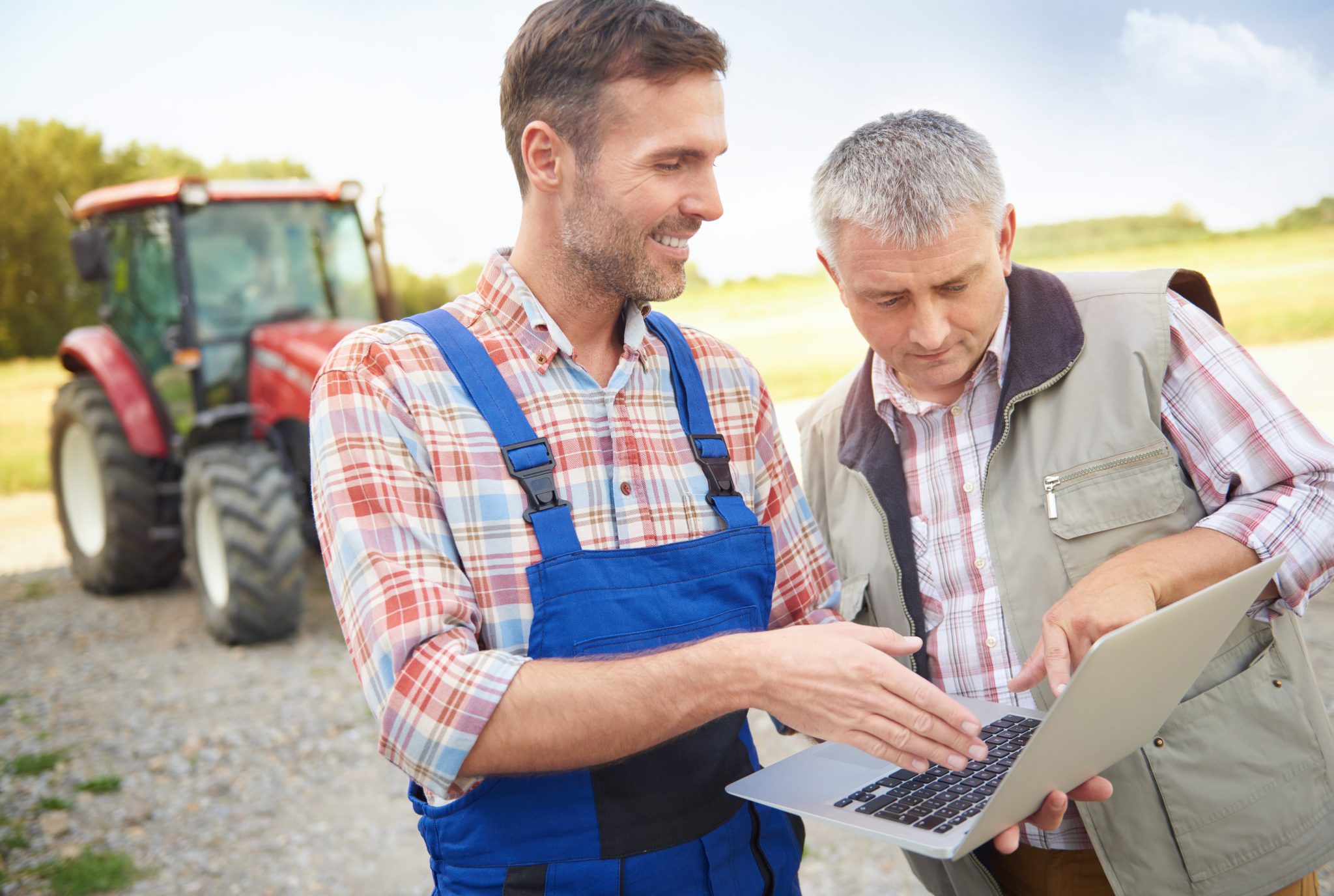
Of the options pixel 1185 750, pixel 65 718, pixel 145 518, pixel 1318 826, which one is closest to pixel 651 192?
pixel 1185 750

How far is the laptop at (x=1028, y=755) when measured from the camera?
1.10m

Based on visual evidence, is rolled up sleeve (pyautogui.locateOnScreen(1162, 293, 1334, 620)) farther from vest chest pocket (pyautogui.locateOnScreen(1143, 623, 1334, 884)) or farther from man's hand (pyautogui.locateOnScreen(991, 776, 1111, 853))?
man's hand (pyautogui.locateOnScreen(991, 776, 1111, 853))

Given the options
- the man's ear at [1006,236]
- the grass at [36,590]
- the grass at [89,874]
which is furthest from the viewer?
the grass at [36,590]

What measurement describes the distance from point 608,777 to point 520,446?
49 cm

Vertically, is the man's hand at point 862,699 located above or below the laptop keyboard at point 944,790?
above

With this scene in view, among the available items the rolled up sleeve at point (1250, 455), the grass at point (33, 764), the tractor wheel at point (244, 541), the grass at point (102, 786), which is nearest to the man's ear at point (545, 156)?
the rolled up sleeve at point (1250, 455)

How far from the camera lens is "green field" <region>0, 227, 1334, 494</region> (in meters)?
11.2

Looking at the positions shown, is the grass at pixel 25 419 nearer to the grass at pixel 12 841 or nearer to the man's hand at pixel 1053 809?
the grass at pixel 12 841

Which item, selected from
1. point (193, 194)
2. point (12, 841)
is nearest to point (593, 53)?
point (12, 841)

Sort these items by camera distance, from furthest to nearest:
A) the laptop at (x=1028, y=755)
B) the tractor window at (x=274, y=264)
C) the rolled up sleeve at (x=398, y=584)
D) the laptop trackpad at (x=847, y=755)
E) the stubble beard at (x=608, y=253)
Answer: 1. the tractor window at (x=274, y=264)
2. the stubble beard at (x=608, y=253)
3. the laptop trackpad at (x=847, y=755)
4. the rolled up sleeve at (x=398, y=584)
5. the laptop at (x=1028, y=755)

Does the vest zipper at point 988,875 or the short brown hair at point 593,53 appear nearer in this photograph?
the short brown hair at point 593,53

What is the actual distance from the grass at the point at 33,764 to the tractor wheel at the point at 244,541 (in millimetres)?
1314

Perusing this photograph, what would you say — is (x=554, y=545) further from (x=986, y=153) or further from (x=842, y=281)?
(x=986, y=153)

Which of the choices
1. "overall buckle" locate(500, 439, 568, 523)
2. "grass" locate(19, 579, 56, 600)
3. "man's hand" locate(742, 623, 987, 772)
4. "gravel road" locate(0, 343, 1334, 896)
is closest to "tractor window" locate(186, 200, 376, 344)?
"gravel road" locate(0, 343, 1334, 896)
